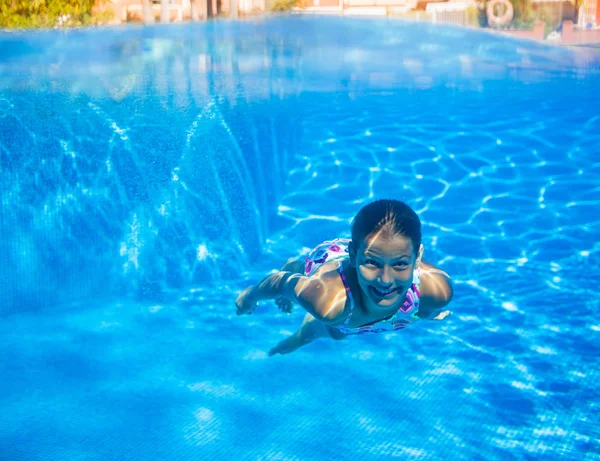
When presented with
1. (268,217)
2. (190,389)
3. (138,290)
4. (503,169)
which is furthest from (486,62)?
(190,389)

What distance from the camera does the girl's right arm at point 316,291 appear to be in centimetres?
275

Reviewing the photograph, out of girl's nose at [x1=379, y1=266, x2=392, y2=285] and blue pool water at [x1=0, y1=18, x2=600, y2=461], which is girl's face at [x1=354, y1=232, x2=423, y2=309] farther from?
blue pool water at [x1=0, y1=18, x2=600, y2=461]

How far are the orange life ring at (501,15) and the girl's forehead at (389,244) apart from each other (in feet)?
26.0

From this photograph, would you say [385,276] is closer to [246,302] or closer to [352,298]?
[352,298]

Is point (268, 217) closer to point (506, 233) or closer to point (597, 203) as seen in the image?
point (506, 233)

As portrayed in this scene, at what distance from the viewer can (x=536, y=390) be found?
11.8 ft

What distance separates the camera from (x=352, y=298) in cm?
277

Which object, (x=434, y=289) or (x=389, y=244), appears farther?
(x=434, y=289)

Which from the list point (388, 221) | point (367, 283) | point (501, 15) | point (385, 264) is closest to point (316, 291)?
point (367, 283)

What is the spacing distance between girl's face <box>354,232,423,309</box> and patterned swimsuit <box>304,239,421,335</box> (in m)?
0.23

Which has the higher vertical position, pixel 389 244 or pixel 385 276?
pixel 389 244

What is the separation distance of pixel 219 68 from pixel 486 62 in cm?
358

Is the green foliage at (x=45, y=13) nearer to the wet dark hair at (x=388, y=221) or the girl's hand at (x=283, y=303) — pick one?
the girl's hand at (x=283, y=303)

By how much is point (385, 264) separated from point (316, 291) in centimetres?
42
